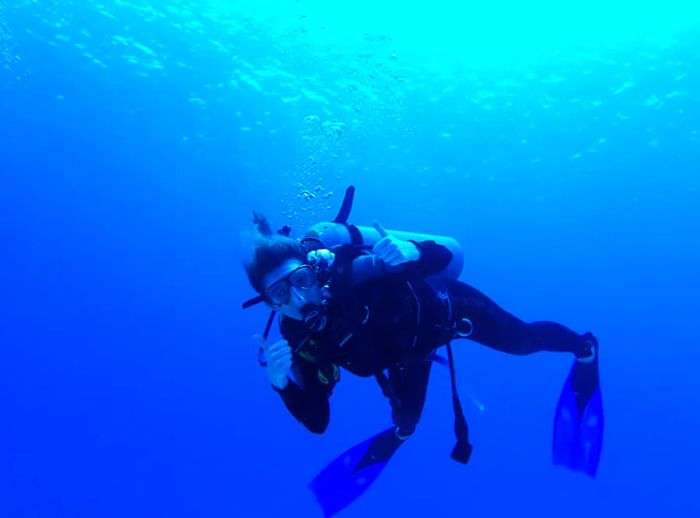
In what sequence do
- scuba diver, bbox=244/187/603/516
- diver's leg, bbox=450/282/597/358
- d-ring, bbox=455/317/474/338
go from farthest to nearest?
diver's leg, bbox=450/282/597/358 < d-ring, bbox=455/317/474/338 < scuba diver, bbox=244/187/603/516

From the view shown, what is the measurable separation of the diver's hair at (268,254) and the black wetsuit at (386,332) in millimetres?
357

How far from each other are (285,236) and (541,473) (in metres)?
38.6

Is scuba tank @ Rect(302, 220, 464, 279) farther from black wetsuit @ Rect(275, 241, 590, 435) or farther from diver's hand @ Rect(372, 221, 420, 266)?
diver's hand @ Rect(372, 221, 420, 266)

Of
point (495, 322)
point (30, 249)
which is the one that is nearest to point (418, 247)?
point (495, 322)

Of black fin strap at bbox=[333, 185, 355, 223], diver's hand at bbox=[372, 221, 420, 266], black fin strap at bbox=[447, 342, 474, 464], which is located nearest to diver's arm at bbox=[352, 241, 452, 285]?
diver's hand at bbox=[372, 221, 420, 266]

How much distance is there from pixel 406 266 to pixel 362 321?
1.79 ft

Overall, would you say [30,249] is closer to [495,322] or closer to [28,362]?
[28,362]

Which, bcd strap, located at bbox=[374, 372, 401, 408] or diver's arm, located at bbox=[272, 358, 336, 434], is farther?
diver's arm, located at bbox=[272, 358, 336, 434]

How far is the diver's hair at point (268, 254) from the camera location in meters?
4.34

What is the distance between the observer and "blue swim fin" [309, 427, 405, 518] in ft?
19.7

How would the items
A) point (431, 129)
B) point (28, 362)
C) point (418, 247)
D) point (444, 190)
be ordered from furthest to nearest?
point (28, 362)
point (444, 190)
point (431, 129)
point (418, 247)

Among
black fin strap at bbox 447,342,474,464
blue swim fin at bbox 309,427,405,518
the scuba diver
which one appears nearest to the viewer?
the scuba diver

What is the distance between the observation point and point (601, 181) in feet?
96.9

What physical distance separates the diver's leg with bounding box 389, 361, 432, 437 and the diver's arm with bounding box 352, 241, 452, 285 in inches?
39.4
